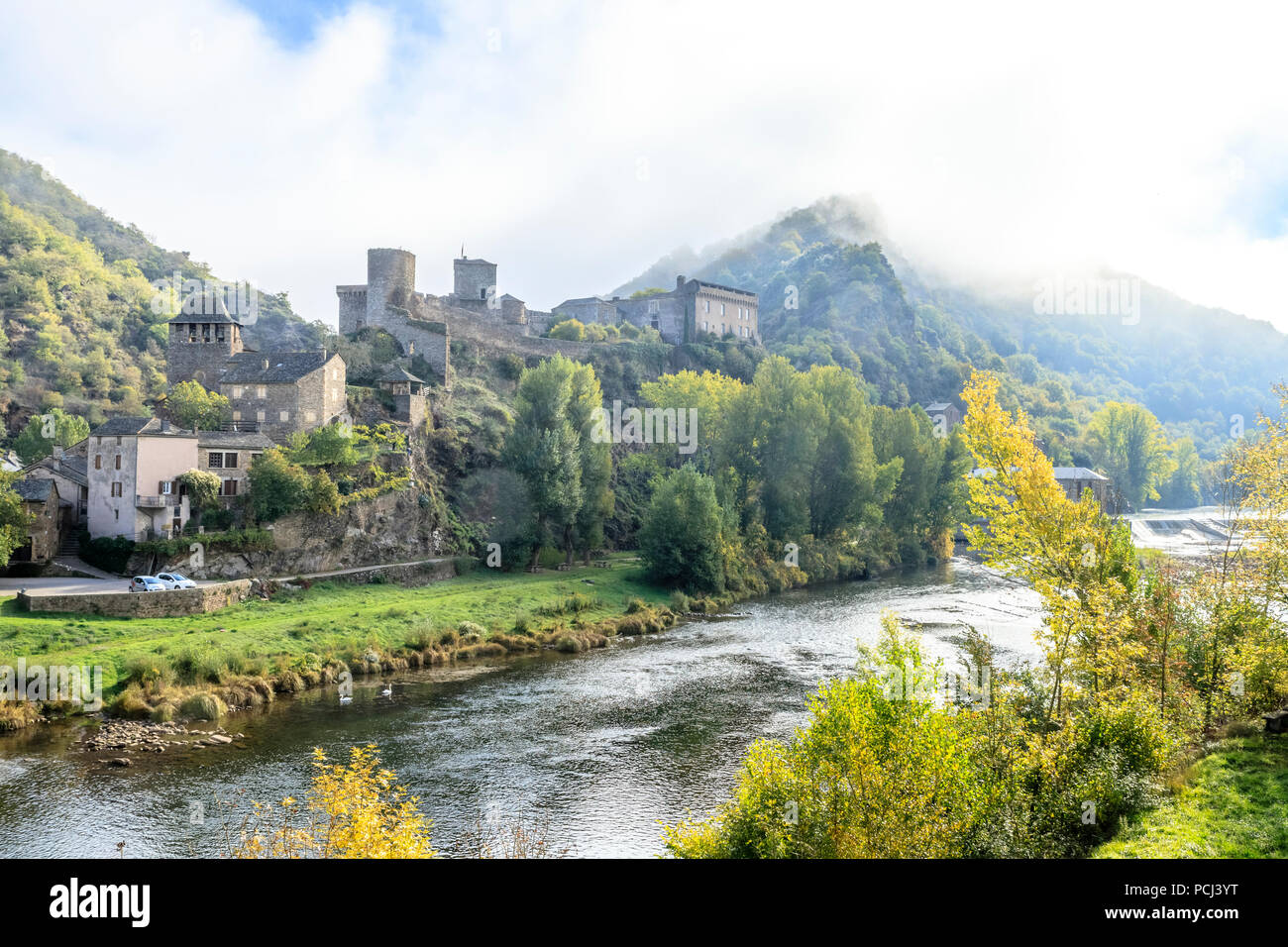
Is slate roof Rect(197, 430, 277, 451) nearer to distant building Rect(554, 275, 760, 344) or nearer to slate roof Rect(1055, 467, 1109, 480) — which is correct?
distant building Rect(554, 275, 760, 344)

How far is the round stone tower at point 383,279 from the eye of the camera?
6175 centimetres

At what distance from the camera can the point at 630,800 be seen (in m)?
19.5

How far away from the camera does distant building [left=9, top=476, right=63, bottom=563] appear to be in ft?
118

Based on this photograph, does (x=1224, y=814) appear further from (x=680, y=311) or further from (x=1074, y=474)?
(x=680, y=311)

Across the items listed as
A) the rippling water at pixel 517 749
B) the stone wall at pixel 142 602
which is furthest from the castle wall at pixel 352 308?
the rippling water at pixel 517 749

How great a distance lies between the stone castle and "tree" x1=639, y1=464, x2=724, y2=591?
67.6ft

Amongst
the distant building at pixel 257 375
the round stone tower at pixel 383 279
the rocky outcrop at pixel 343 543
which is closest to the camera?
the rocky outcrop at pixel 343 543

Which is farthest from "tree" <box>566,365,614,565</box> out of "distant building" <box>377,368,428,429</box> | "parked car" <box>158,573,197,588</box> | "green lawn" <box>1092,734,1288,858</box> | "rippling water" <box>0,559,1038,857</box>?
"green lawn" <box>1092,734,1288,858</box>

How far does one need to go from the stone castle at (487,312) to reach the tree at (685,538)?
811 inches

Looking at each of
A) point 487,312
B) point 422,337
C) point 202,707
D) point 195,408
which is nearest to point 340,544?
point 195,408

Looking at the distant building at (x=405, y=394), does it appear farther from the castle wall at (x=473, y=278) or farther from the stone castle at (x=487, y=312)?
the castle wall at (x=473, y=278)
